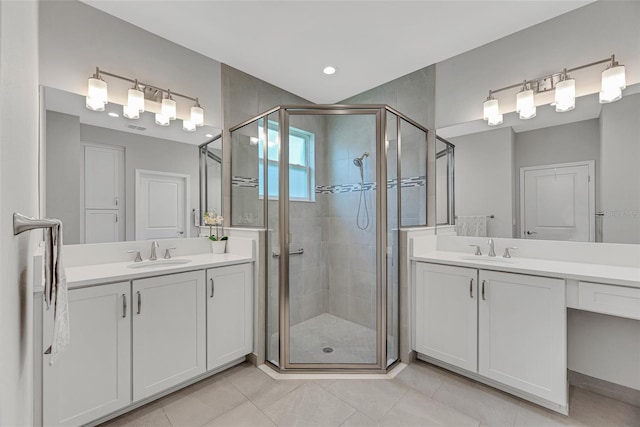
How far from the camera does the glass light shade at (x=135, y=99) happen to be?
2096 mm

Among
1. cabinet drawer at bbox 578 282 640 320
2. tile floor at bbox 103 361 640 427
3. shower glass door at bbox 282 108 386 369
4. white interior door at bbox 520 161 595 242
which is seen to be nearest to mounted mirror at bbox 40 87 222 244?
shower glass door at bbox 282 108 386 369

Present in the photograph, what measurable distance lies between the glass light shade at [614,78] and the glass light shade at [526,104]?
15.5 inches

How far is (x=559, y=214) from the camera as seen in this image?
6.75ft

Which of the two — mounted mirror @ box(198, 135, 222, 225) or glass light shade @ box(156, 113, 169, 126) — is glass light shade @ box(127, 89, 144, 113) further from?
mounted mirror @ box(198, 135, 222, 225)

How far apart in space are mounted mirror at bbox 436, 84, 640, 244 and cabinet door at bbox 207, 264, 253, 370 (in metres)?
1.89

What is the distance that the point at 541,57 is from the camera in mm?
2152

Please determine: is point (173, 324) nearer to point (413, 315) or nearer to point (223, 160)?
point (223, 160)

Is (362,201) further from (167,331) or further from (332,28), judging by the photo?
(167,331)

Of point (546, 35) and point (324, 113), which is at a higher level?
point (546, 35)

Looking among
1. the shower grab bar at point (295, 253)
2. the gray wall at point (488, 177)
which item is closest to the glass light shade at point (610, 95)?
the gray wall at point (488, 177)

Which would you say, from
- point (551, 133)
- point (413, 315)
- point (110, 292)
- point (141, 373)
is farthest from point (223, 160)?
point (551, 133)

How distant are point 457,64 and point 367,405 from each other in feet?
9.47

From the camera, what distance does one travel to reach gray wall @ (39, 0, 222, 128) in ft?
6.08

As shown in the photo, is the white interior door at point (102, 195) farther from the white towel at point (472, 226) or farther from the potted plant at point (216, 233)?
the white towel at point (472, 226)
